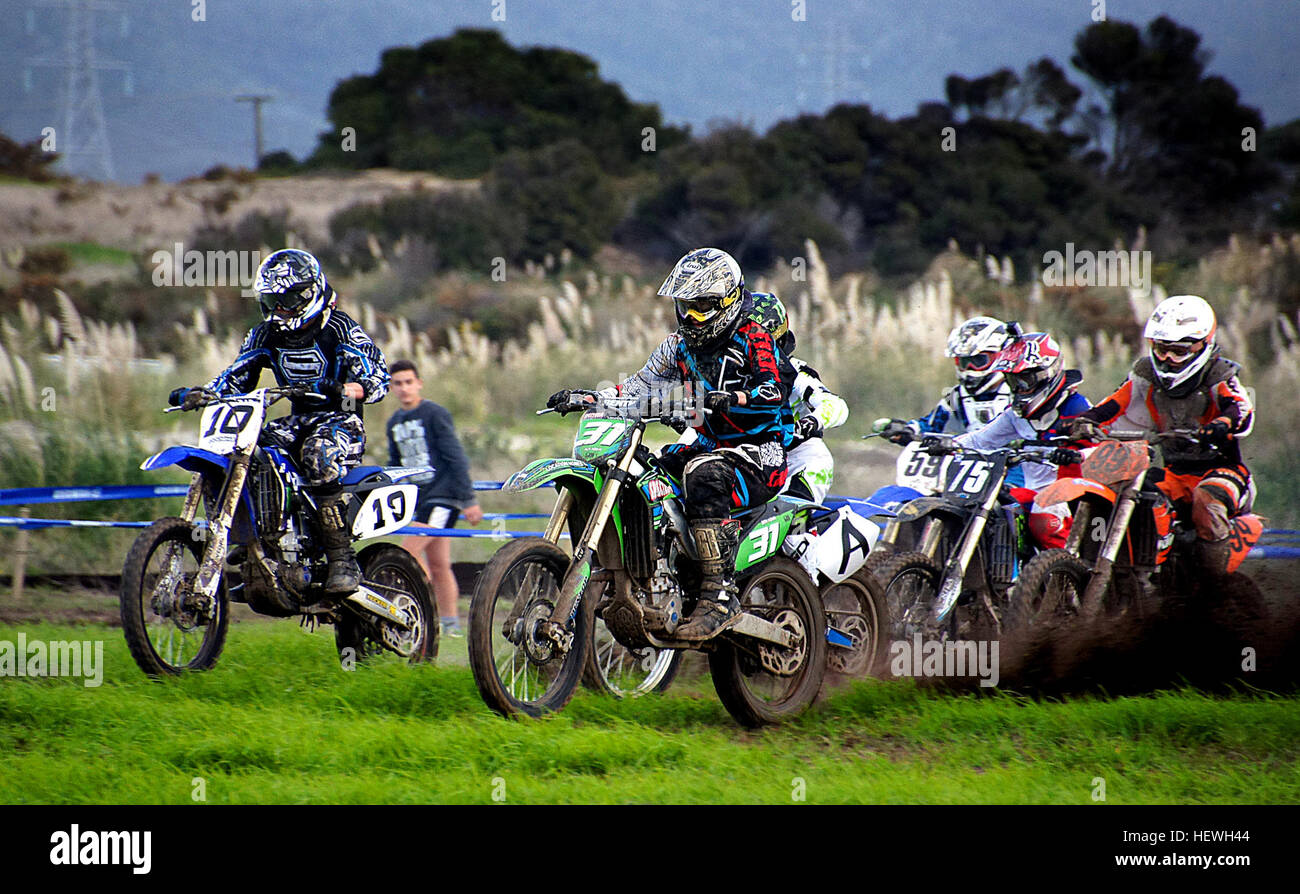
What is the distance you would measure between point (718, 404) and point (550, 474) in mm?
873

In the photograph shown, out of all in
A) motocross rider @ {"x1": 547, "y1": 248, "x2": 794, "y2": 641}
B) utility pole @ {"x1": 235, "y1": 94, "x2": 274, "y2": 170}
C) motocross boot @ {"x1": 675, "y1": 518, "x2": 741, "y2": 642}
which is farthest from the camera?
utility pole @ {"x1": 235, "y1": 94, "x2": 274, "y2": 170}

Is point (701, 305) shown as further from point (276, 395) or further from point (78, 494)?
point (78, 494)

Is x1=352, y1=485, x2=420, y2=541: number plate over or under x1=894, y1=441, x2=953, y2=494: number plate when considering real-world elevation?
under

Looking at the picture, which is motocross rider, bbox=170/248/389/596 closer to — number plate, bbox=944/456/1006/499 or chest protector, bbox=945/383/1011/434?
number plate, bbox=944/456/1006/499

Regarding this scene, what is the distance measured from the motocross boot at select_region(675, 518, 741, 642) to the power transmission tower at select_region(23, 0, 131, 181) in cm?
1812

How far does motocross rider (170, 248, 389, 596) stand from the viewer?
7.81m

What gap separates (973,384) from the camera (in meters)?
9.27

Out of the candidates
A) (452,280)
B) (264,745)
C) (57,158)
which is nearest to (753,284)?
(452,280)

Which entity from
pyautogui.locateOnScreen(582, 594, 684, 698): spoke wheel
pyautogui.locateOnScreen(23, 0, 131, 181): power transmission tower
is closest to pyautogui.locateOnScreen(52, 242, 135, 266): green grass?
pyautogui.locateOnScreen(23, 0, 131, 181): power transmission tower

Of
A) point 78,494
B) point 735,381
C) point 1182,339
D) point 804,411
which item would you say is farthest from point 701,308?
point 78,494

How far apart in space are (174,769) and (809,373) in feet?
13.4

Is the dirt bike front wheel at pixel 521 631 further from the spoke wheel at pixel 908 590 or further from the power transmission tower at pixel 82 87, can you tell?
A: the power transmission tower at pixel 82 87

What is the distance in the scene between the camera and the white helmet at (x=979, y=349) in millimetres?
9094

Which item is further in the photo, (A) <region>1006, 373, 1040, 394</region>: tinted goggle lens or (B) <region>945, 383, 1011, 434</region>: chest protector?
(B) <region>945, 383, 1011, 434</region>: chest protector
